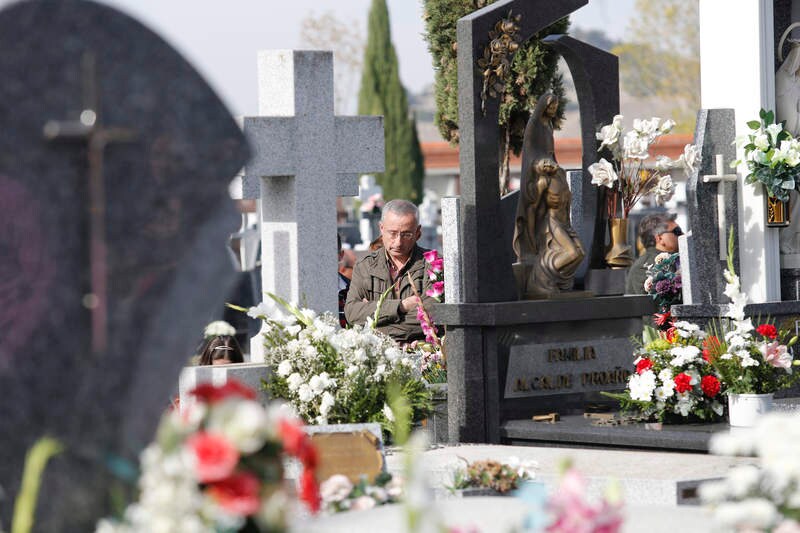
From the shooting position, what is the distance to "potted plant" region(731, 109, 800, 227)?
975 cm

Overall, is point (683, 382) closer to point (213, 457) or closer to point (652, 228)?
point (652, 228)

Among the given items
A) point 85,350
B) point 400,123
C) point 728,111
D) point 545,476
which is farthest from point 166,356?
point 400,123

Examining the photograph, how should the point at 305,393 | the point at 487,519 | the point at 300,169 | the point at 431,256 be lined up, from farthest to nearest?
1. the point at 431,256
2. the point at 300,169
3. the point at 305,393
4. the point at 487,519

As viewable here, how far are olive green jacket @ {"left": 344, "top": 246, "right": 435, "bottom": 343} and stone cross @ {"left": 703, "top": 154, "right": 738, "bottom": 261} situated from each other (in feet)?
6.92

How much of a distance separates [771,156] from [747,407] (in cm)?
242

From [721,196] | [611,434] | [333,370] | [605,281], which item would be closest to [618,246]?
[605,281]

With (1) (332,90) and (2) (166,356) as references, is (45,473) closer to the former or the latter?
(2) (166,356)

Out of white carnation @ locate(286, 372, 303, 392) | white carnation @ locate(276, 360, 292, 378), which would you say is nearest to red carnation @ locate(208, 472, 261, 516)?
white carnation @ locate(286, 372, 303, 392)

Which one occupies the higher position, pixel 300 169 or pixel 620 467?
pixel 300 169

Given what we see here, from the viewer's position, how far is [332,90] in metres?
8.51

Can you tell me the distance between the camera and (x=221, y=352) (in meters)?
8.63

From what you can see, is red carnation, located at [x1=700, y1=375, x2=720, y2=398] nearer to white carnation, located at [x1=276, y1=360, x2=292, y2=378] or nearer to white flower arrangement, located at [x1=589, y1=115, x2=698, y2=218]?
white flower arrangement, located at [x1=589, y1=115, x2=698, y2=218]

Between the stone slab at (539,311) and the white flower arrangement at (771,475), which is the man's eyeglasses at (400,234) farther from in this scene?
the white flower arrangement at (771,475)

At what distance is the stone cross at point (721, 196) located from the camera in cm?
994
